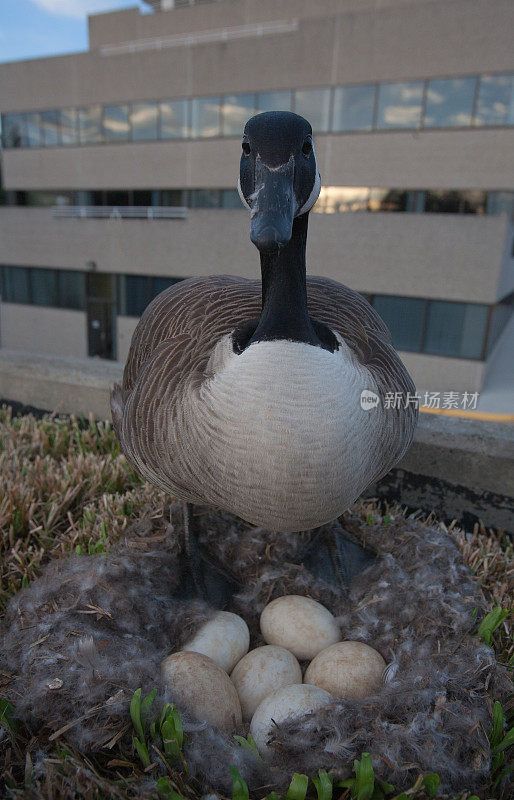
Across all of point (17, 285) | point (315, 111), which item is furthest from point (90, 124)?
point (315, 111)

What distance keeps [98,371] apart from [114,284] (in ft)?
33.8

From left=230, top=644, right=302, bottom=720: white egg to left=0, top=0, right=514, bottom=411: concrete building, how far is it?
7729mm

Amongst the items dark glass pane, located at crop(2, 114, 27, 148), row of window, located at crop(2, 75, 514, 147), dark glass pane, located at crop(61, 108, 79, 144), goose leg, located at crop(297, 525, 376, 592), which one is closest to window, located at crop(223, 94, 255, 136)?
row of window, located at crop(2, 75, 514, 147)

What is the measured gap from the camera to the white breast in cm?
152

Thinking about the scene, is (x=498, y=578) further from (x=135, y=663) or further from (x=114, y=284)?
(x=114, y=284)

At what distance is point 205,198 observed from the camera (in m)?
12.9

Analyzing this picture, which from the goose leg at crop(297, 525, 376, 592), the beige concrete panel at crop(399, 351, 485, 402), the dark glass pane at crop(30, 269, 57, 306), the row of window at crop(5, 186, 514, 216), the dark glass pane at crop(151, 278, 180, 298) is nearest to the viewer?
the goose leg at crop(297, 525, 376, 592)

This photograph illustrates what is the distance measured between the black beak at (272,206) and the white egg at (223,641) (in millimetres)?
1437

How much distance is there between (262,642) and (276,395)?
1.23 metres

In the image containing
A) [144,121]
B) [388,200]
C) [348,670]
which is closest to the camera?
[348,670]

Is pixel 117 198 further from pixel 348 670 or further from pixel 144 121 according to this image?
pixel 348 670

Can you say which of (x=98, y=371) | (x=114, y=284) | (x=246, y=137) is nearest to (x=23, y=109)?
(x=114, y=284)

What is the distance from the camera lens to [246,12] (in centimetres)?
1282

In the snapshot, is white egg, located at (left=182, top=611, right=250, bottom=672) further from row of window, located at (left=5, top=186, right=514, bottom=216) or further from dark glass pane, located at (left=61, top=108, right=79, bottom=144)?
dark glass pane, located at (left=61, top=108, right=79, bottom=144)
